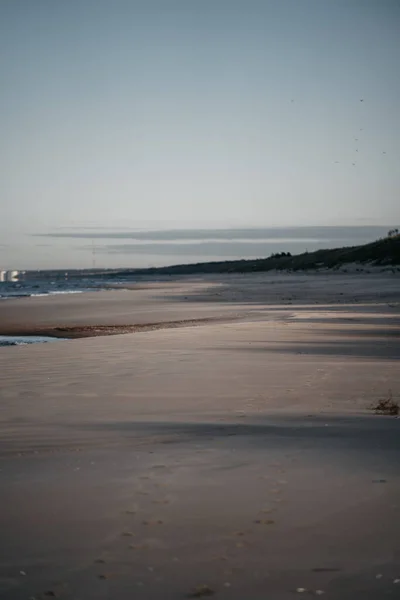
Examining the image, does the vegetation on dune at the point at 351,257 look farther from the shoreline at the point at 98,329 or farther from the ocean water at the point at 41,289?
the shoreline at the point at 98,329

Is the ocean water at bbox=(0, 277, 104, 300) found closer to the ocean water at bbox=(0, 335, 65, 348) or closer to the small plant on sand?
the ocean water at bbox=(0, 335, 65, 348)

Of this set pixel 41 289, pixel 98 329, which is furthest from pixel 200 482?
pixel 41 289

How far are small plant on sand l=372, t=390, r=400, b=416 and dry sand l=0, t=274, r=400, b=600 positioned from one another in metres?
0.18

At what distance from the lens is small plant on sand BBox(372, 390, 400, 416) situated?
6133mm

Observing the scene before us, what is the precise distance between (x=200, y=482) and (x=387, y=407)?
2783mm

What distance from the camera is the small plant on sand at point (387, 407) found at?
20.1ft

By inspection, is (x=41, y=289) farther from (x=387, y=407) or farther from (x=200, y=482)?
(x=200, y=482)

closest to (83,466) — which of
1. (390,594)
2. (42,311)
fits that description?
(390,594)

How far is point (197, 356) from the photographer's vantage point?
10648 mm

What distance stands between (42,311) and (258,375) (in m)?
19.9

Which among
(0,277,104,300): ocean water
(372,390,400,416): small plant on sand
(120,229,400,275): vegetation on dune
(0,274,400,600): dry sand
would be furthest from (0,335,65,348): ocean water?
(120,229,400,275): vegetation on dune

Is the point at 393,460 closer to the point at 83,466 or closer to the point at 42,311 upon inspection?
the point at 83,466

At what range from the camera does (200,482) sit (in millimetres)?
4172

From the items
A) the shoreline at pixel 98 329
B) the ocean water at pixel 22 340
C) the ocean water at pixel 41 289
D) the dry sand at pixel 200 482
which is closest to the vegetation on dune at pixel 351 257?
the ocean water at pixel 41 289
